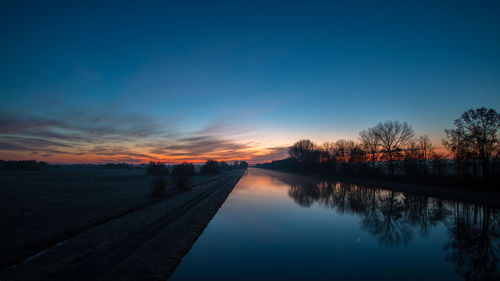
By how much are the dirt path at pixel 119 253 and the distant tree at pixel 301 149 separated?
327 ft

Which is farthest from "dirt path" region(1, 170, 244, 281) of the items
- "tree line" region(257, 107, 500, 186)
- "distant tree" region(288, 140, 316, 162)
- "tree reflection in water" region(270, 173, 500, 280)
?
"distant tree" region(288, 140, 316, 162)

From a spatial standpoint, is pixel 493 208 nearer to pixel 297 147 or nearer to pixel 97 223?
pixel 97 223

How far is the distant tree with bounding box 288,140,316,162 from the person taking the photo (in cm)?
10825

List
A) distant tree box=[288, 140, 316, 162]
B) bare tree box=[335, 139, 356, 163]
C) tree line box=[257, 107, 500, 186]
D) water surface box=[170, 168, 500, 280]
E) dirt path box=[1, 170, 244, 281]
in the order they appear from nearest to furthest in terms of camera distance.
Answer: dirt path box=[1, 170, 244, 281], water surface box=[170, 168, 500, 280], tree line box=[257, 107, 500, 186], bare tree box=[335, 139, 356, 163], distant tree box=[288, 140, 316, 162]

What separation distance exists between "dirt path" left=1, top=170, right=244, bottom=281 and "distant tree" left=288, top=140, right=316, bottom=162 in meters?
99.7

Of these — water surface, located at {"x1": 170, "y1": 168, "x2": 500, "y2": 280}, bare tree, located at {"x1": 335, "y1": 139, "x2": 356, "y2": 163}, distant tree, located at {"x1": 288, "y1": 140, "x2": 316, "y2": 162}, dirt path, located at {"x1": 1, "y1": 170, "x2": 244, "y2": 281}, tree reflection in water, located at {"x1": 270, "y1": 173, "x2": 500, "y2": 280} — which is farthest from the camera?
distant tree, located at {"x1": 288, "y1": 140, "x2": 316, "y2": 162}

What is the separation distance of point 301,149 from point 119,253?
110m

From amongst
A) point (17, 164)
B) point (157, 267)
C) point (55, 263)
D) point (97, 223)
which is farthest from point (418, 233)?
point (17, 164)

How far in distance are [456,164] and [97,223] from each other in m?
44.9

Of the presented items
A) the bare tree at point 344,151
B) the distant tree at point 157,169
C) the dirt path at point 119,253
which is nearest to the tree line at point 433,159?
the bare tree at point 344,151

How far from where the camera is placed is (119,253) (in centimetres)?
820

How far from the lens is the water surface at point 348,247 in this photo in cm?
723

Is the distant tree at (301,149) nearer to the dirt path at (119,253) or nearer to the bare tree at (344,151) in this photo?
the bare tree at (344,151)

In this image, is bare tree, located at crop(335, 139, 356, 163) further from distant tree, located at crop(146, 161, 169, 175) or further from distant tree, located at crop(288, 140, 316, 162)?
distant tree, located at crop(146, 161, 169, 175)
